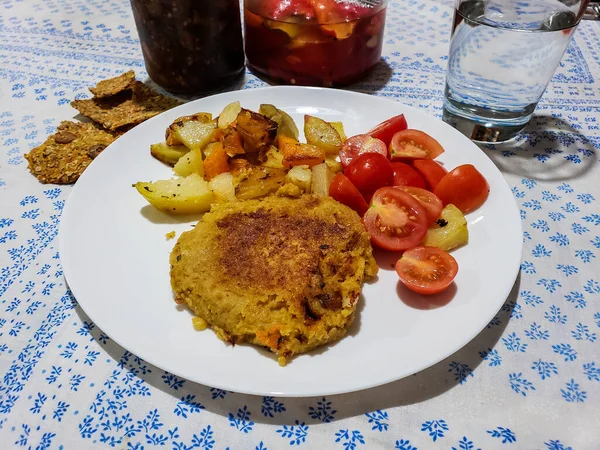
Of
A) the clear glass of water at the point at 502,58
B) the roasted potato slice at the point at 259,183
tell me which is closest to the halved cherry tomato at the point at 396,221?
the roasted potato slice at the point at 259,183

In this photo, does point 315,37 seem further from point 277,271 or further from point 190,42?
point 277,271

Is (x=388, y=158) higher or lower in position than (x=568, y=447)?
higher

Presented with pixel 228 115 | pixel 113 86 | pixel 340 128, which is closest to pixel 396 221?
pixel 340 128

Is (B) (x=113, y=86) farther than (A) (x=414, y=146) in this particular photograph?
Yes

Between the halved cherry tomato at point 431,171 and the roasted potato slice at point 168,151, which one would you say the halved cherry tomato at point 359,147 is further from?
the roasted potato slice at point 168,151

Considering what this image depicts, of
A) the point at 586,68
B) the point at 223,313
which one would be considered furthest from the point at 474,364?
the point at 586,68

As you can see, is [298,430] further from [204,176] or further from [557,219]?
[557,219]
